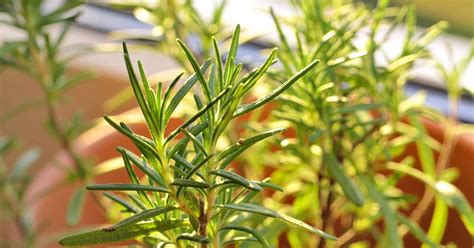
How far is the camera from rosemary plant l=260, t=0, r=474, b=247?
1.92 feet

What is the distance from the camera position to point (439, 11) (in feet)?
4.33

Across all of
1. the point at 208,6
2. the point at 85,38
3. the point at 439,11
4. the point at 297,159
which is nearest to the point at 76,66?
the point at 85,38

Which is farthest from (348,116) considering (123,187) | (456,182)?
(123,187)

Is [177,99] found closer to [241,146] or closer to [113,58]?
[241,146]

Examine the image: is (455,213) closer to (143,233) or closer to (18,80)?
(143,233)

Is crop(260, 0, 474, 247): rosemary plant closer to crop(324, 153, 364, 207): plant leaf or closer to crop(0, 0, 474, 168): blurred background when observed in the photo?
crop(324, 153, 364, 207): plant leaf

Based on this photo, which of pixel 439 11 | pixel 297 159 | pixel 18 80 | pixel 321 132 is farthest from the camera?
pixel 18 80

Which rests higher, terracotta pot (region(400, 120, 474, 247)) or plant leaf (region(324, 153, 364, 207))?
plant leaf (region(324, 153, 364, 207))

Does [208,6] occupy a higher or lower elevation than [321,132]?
higher

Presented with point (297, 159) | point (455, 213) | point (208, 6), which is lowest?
point (455, 213)

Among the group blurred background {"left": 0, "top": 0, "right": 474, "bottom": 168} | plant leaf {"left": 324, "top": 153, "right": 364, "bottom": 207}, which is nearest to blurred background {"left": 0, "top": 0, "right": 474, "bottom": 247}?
blurred background {"left": 0, "top": 0, "right": 474, "bottom": 168}

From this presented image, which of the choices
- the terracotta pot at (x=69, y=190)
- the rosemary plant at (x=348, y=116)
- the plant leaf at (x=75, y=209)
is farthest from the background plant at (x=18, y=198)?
the rosemary plant at (x=348, y=116)

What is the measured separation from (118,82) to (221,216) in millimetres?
915

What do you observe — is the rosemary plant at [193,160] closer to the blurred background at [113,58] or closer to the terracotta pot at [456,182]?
the terracotta pot at [456,182]
